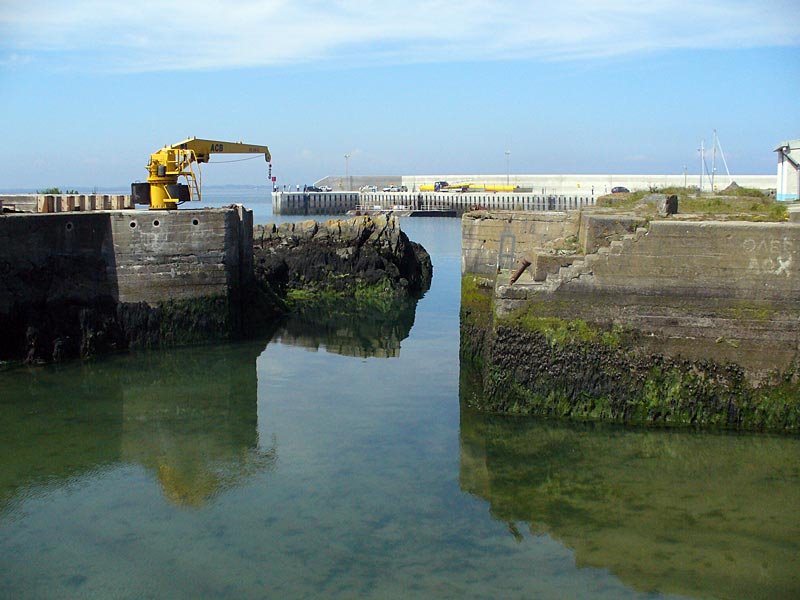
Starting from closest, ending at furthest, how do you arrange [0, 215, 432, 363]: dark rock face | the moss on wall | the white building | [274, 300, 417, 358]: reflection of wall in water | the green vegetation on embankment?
the moss on wall → the green vegetation on embankment → [0, 215, 432, 363]: dark rock face → [274, 300, 417, 358]: reflection of wall in water → the white building

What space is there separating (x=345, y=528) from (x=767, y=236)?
21.1 ft

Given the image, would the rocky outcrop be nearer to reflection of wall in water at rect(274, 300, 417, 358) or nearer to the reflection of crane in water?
reflection of wall in water at rect(274, 300, 417, 358)

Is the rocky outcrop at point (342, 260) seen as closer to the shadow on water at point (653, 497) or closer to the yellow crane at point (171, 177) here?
the yellow crane at point (171, 177)

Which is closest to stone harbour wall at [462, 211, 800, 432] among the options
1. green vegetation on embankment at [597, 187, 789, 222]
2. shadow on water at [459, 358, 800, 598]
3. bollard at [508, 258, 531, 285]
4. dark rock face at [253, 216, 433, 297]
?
shadow on water at [459, 358, 800, 598]

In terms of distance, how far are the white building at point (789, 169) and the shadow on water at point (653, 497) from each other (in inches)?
658

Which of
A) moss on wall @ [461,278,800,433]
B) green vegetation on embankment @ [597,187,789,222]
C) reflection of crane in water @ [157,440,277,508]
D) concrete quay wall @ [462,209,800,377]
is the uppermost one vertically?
green vegetation on embankment @ [597,187,789,222]

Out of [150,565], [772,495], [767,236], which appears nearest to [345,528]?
[150,565]

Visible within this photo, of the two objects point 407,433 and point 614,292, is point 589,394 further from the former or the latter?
point 407,433

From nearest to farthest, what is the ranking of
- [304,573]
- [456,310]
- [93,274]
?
1. [304,573]
2. [93,274]
3. [456,310]

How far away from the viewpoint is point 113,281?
19.4m

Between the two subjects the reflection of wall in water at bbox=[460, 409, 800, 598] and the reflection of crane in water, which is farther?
the reflection of crane in water

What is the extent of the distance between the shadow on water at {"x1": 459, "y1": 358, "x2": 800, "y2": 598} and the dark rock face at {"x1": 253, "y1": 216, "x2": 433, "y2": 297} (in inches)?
569

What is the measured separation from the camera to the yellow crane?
Result: 72.2 ft

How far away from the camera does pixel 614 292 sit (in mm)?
13328
